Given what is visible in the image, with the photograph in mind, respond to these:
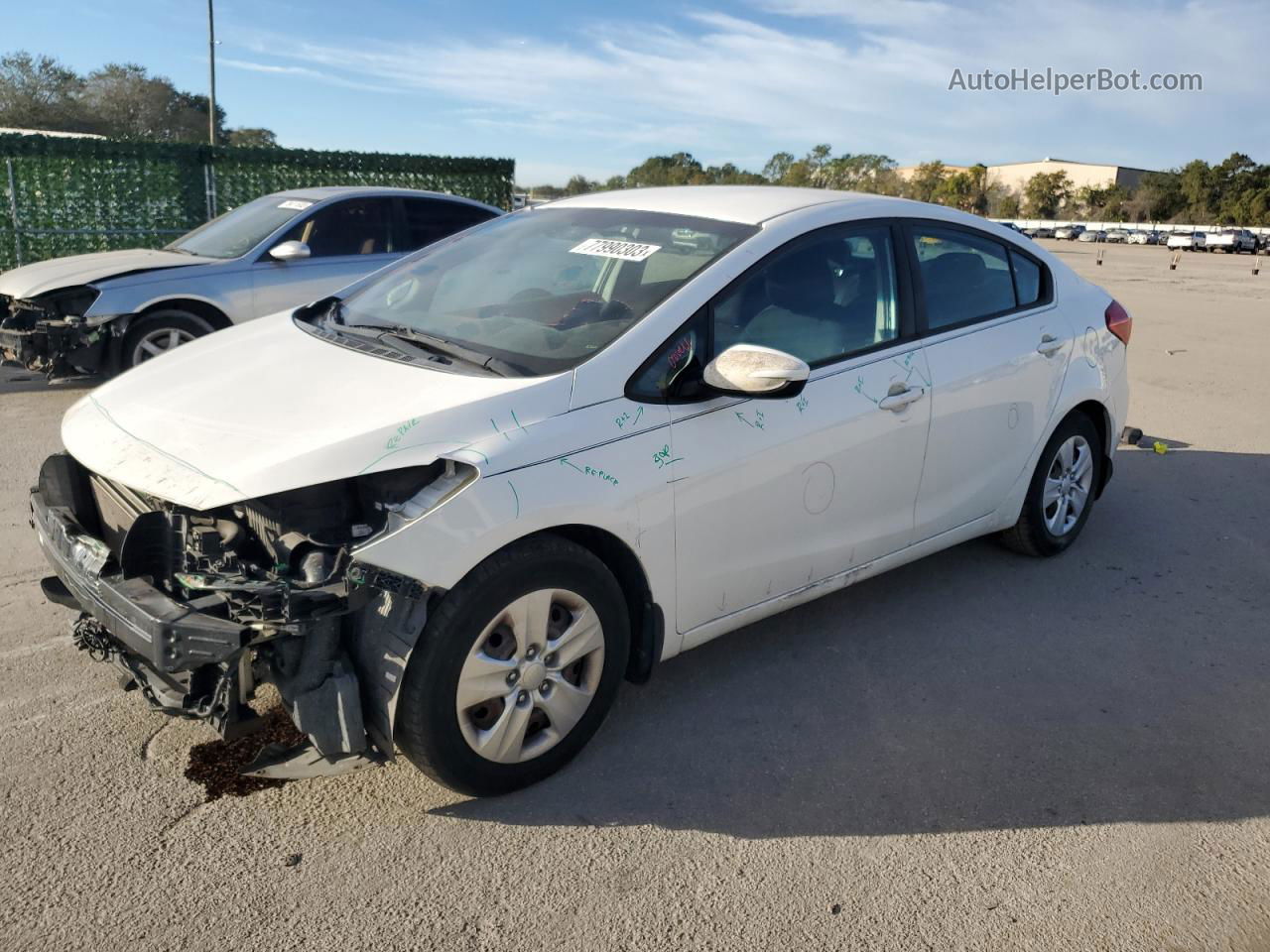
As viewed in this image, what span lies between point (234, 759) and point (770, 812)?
5.48 ft

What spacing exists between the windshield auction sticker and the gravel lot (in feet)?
5.10

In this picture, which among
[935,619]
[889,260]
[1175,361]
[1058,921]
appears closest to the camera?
[1058,921]

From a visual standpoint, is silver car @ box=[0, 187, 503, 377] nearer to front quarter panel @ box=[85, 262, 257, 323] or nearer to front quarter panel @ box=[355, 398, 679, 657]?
front quarter panel @ box=[85, 262, 257, 323]

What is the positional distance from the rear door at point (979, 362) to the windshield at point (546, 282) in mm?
1044

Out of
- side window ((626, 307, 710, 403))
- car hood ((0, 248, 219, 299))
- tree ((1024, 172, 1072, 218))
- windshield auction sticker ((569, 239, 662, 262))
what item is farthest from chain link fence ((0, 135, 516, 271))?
tree ((1024, 172, 1072, 218))

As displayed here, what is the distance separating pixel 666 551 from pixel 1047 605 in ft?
7.60

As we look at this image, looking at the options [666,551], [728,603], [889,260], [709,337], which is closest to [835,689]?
[728,603]

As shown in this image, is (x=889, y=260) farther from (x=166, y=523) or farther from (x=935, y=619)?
(x=166, y=523)

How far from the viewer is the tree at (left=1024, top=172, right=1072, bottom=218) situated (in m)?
108

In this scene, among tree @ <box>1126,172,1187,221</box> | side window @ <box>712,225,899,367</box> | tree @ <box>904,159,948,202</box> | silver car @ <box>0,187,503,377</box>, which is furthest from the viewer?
tree @ <box>1126,172,1187,221</box>

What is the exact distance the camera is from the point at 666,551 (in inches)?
129

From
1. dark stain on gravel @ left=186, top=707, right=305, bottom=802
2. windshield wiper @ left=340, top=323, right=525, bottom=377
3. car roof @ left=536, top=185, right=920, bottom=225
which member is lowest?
dark stain on gravel @ left=186, top=707, right=305, bottom=802

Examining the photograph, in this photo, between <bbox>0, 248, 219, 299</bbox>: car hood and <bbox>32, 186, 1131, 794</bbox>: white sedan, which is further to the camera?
<bbox>0, 248, 219, 299</bbox>: car hood

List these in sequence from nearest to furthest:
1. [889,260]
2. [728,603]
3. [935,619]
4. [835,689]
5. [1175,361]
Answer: [728,603] → [835,689] → [889,260] → [935,619] → [1175,361]
